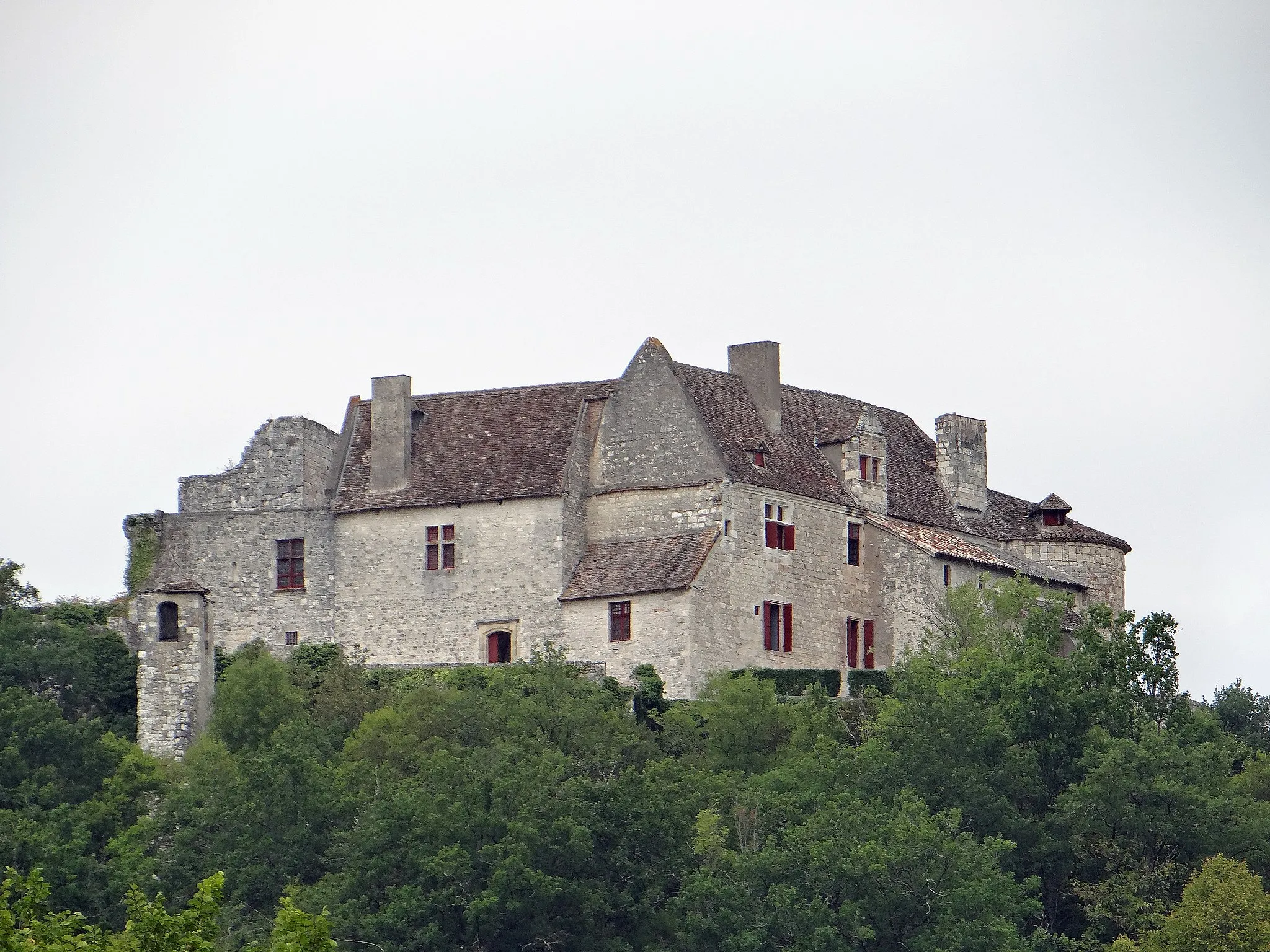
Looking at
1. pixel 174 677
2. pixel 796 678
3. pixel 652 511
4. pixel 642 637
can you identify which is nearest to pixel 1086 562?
pixel 796 678

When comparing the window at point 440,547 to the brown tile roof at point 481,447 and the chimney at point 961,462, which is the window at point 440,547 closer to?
the brown tile roof at point 481,447

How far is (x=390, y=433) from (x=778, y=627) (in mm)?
10494

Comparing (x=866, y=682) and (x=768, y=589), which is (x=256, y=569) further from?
(x=866, y=682)

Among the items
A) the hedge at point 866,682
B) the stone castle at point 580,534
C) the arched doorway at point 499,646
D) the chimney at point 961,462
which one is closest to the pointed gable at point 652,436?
the stone castle at point 580,534

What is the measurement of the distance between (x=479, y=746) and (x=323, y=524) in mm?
10392

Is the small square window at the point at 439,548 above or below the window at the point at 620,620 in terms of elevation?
above

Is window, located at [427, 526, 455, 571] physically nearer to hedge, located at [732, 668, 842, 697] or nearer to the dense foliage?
the dense foliage

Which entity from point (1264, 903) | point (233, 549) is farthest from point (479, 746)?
point (1264, 903)

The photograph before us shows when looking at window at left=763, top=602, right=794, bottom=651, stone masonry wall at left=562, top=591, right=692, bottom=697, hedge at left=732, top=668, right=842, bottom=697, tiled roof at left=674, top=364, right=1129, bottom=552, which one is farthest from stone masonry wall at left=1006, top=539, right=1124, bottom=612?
stone masonry wall at left=562, top=591, right=692, bottom=697

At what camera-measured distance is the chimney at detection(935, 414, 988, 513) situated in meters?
80.6

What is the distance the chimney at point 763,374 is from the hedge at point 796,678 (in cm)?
643

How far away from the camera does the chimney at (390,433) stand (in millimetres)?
75938

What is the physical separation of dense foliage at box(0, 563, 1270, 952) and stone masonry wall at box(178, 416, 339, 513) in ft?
15.7

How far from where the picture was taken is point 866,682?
7388cm
